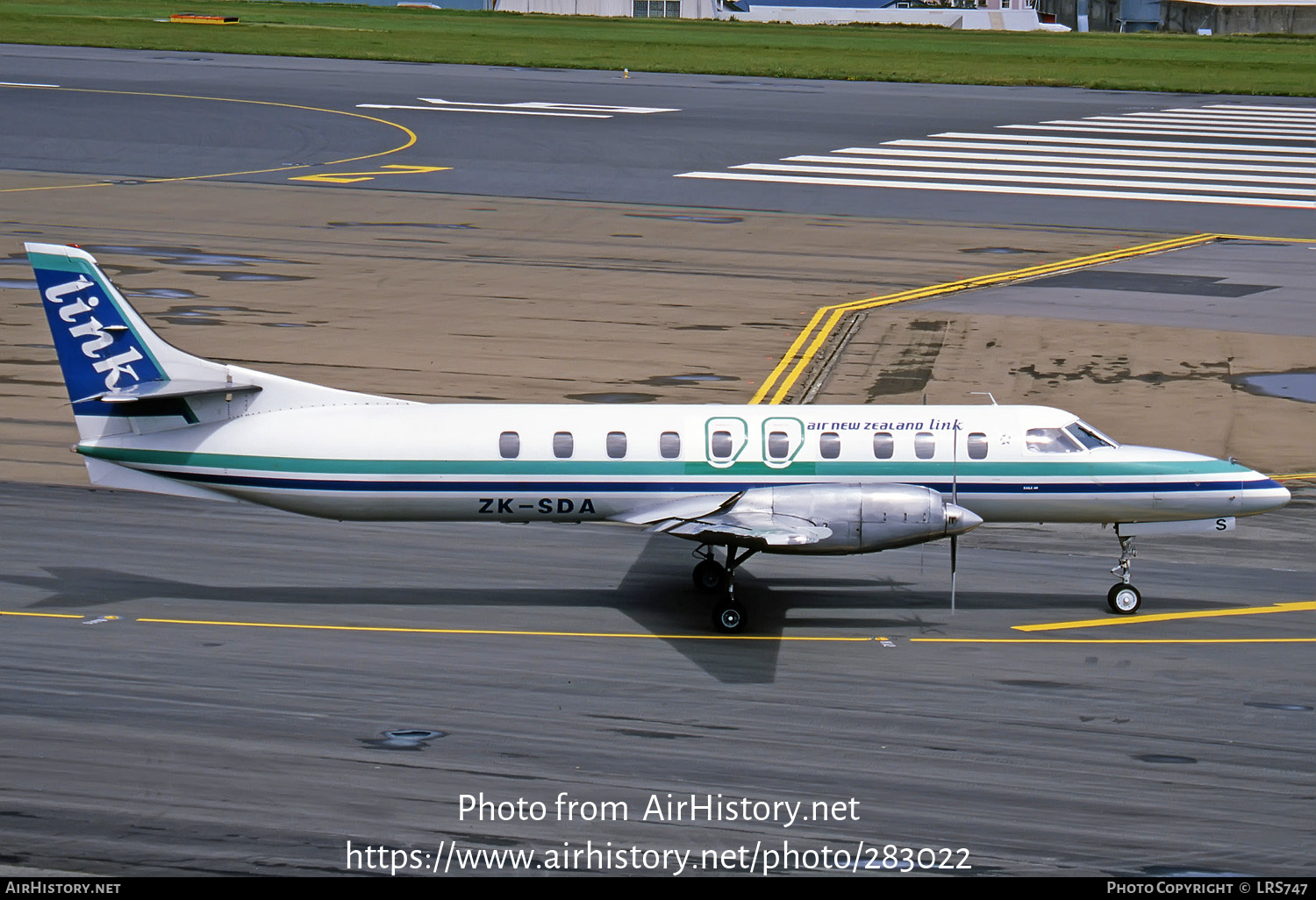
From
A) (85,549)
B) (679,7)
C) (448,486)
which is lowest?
(85,549)

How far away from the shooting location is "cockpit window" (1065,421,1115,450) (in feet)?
74.1

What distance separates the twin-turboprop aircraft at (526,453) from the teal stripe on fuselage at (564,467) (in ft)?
0.08

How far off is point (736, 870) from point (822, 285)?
30903mm

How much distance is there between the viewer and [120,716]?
18.2 m

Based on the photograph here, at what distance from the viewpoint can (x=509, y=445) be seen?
867 inches

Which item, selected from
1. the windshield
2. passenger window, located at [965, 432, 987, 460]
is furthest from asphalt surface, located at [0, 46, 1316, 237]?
passenger window, located at [965, 432, 987, 460]

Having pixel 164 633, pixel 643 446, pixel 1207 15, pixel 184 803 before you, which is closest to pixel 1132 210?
pixel 643 446

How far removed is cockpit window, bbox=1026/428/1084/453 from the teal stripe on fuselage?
0.22 meters

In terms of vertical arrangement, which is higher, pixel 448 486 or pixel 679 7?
pixel 679 7

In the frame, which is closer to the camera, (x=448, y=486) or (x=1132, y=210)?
(x=448, y=486)

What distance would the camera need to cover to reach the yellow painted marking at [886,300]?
34.8 meters

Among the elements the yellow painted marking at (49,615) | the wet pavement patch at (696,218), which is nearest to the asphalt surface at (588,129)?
the wet pavement patch at (696,218)

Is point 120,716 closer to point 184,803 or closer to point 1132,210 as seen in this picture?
point 184,803

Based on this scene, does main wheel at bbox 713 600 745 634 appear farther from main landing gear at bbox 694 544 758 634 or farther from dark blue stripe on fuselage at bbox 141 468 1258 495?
dark blue stripe on fuselage at bbox 141 468 1258 495
